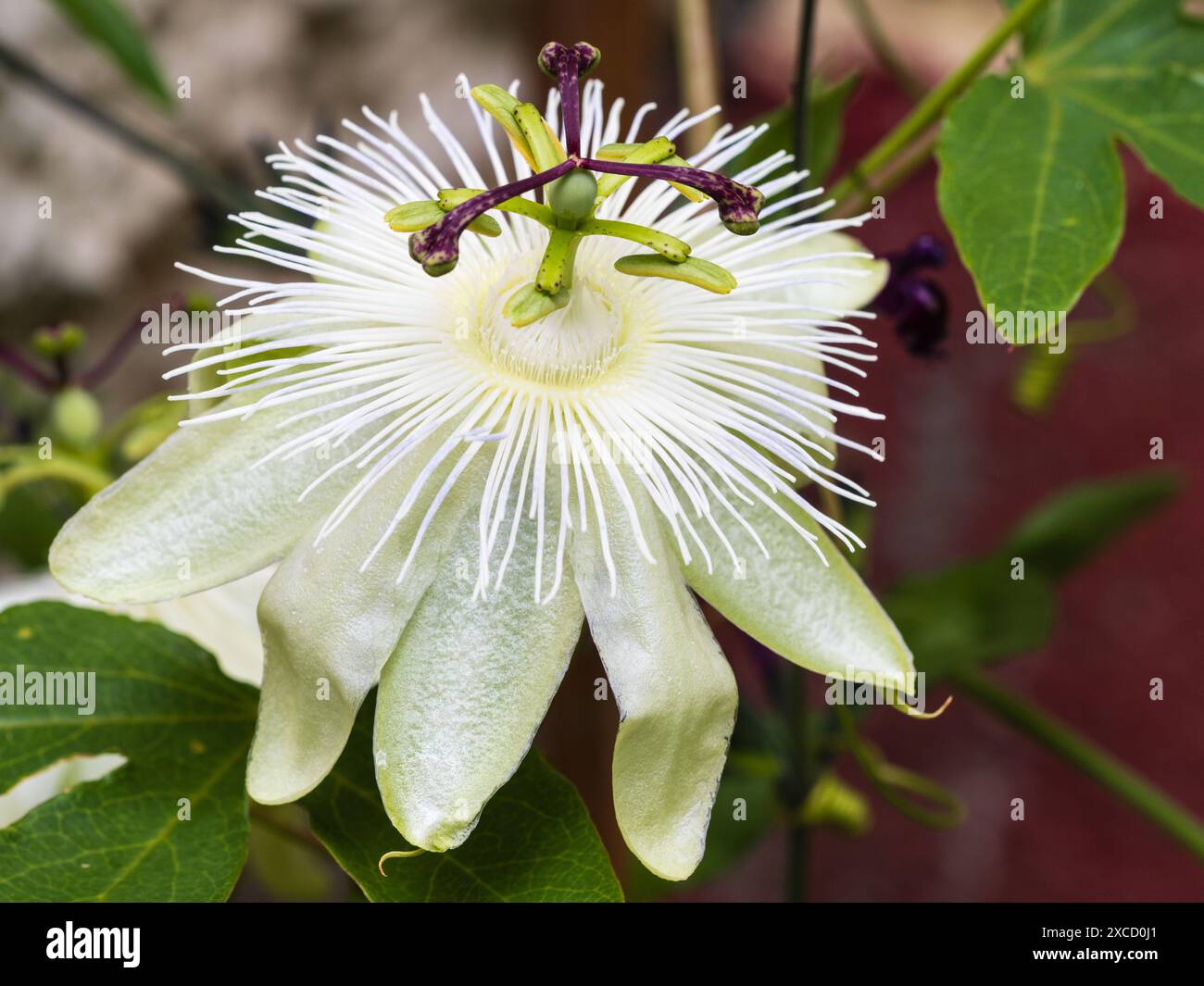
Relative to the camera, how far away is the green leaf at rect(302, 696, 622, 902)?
72 cm

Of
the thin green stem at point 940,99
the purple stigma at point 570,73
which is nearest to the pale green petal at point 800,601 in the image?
the purple stigma at point 570,73

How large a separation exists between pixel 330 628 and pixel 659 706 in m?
0.18

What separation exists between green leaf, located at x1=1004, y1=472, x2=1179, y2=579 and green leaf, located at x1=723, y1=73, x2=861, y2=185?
61 centimetres

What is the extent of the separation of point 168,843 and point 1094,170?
716 mm

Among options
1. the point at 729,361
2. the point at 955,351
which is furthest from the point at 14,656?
the point at 955,351

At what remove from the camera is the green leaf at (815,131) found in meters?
0.96

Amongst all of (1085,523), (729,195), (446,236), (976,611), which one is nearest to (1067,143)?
(729,195)

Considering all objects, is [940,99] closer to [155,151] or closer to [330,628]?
[330,628]

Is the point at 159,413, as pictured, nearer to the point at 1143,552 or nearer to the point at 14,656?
the point at 14,656

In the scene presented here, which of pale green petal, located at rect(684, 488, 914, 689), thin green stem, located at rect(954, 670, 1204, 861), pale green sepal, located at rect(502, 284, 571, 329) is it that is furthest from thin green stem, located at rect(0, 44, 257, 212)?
thin green stem, located at rect(954, 670, 1204, 861)

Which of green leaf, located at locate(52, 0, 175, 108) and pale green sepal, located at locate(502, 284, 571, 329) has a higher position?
green leaf, located at locate(52, 0, 175, 108)

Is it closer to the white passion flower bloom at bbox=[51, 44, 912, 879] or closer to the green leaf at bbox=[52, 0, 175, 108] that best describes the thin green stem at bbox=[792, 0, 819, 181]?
the white passion flower bloom at bbox=[51, 44, 912, 879]

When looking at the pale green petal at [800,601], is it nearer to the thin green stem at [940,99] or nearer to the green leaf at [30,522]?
the thin green stem at [940,99]

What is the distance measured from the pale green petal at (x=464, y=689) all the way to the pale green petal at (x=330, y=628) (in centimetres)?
1
